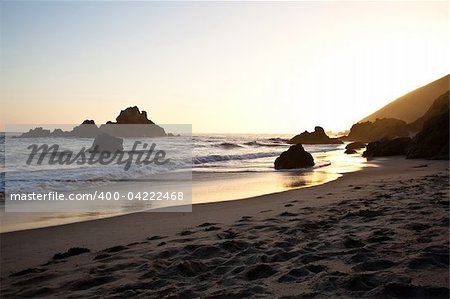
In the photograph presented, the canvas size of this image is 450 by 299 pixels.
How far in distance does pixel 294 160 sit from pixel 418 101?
124m

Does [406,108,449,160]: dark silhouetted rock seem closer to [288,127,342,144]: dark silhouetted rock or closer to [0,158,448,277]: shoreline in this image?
[0,158,448,277]: shoreline

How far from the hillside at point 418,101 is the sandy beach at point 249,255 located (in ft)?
401

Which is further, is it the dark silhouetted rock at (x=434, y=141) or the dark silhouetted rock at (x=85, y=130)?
the dark silhouetted rock at (x=85, y=130)

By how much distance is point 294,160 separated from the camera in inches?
888

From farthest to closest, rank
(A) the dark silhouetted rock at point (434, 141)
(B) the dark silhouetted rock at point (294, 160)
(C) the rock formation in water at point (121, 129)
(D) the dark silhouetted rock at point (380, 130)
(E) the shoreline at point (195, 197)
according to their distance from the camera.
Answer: (C) the rock formation in water at point (121, 129), (D) the dark silhouetted rock at point (380, 130), (B) the dark silhouetted rock at point (294, 160), (A) the dark silhouetted rock at point (434, 141), (E) the shoreline at point (195, 197)

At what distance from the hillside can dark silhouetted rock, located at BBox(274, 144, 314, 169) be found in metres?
106

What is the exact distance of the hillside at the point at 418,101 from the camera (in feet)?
381

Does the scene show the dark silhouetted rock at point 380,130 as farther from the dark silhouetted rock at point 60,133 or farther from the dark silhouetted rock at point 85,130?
the dark silhouetted rock at point 60,133

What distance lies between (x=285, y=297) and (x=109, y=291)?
2.04m

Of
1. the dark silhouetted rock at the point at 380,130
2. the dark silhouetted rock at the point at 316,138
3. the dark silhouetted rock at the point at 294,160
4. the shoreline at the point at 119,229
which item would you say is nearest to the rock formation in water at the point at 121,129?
the dark silhouetted rock at the point at 316,138

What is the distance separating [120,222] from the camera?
8086mm

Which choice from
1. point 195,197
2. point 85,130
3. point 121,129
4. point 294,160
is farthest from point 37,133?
point 195,197

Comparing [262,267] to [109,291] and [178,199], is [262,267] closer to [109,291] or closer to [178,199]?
[109,291]

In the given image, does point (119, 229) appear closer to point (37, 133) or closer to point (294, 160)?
point (294, 160)
